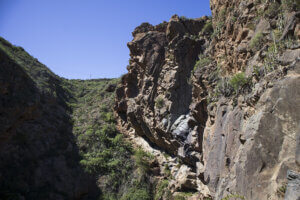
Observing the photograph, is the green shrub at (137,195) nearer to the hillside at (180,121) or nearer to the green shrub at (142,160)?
the hillside at (180,121)

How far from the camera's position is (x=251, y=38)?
9.10 metres

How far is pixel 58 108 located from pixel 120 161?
376 inches

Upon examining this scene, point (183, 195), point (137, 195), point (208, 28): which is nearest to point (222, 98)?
point (183, 195)

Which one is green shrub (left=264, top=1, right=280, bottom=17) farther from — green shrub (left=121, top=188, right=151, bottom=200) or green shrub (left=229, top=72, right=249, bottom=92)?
green shrub (left=121, top=188, right=151, bottom=200)

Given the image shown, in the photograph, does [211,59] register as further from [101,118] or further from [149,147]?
[101,118]

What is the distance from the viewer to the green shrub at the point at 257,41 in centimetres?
818

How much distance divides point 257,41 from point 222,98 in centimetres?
305

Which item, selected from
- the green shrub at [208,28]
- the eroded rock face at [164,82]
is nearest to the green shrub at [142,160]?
the eroded rock face at [164,82]

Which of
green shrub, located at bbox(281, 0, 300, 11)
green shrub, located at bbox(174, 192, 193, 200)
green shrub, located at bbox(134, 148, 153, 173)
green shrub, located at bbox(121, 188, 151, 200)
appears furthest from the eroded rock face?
green shrub, located at bbox(281, 0, 300, 11)

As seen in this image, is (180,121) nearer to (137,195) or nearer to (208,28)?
(137,195)

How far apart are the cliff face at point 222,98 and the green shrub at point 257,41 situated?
0.14 feet

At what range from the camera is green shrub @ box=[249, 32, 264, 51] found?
8180mm

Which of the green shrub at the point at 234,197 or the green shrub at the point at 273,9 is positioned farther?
the green shrub at the point at 273,9

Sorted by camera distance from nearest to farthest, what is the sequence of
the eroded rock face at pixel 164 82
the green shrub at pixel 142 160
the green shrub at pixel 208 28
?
the eroded rock face at pixel 164 82, the green shrub at pixel 208 28, the green shrub at pixel 142 160
